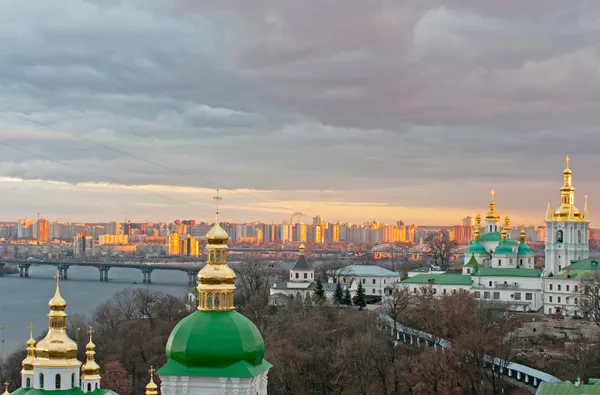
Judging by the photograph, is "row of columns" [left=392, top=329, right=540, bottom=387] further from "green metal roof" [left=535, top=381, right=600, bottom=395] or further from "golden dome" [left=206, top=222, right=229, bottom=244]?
"golden dome" [left=206, top=222, right=229, bottom=244]

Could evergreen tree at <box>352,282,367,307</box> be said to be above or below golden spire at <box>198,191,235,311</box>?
below

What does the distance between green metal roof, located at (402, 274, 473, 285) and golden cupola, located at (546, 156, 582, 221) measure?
441cm

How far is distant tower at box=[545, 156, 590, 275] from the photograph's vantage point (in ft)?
122

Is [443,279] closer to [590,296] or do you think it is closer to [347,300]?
[347,300]

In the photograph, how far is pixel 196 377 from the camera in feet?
39.9

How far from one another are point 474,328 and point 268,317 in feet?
33.4

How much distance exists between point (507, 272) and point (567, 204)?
4503 mm

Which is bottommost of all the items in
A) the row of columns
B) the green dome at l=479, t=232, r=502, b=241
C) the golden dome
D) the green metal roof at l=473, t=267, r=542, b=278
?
the row of columns


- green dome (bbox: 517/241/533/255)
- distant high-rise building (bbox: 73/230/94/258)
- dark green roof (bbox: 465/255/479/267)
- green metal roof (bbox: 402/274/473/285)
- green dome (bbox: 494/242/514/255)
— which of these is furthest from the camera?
distant high-rise building (bbox: 73/230/94/258)

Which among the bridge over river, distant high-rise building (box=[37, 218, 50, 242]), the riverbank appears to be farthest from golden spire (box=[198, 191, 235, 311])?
Result: distant high-rise building (box=[37, 218, 50, 242])

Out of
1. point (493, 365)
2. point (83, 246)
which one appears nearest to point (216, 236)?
point (493, 365)

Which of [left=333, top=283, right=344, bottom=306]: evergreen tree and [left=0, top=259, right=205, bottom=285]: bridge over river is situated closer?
[left=333, top=283, right=344, bottom=306]: evergreen tree

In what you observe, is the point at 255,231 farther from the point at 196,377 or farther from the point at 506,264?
the point at 196,377

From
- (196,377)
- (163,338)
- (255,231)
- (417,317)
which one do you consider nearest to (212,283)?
(196,377)
